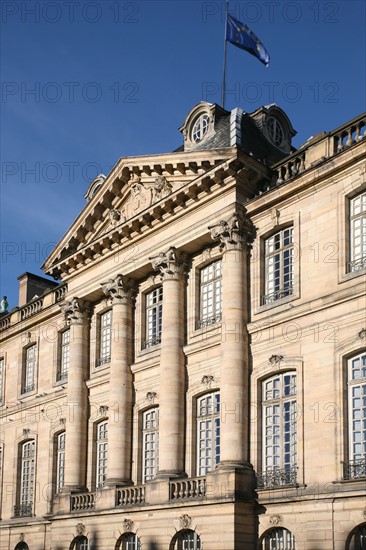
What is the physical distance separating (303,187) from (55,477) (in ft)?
50.8

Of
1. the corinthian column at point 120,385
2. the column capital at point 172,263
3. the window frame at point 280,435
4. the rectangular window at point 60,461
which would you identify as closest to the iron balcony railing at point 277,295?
the window frame at point 280,435

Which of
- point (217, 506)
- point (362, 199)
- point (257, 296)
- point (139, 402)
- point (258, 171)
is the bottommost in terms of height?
point (217, 506)

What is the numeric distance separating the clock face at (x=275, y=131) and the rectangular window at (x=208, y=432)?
8.72 m

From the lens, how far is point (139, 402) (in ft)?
93.4

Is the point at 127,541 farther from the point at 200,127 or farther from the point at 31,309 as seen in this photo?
the point at 31,309

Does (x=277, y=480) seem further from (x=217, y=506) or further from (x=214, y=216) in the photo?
(x=214, y=216)

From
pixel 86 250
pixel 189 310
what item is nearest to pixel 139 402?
pixel 189 310

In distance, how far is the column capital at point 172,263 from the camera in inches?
1069

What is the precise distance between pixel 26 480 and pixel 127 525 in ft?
32.8

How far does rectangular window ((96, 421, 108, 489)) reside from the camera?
1184 inches

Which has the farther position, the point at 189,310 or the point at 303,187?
the point at 189,310

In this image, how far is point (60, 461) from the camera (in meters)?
33.2

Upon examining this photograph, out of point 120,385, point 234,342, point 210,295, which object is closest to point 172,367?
point 210,295

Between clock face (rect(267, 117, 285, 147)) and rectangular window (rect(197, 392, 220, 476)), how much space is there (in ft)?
28.6
